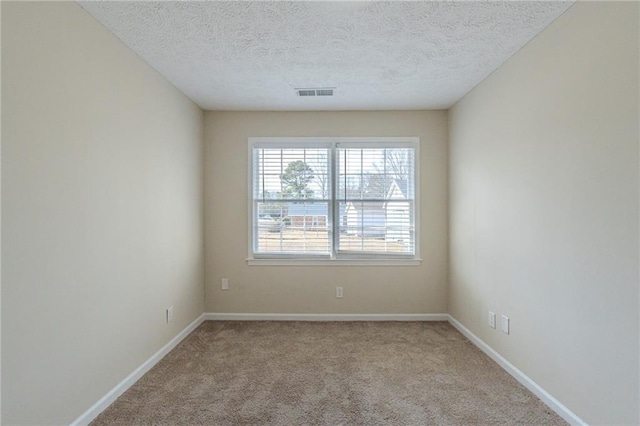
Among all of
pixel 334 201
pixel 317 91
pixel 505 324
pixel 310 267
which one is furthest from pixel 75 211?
pixel 505 324

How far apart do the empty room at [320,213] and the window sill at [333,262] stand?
35 millimetres

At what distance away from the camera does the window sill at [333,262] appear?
159 inches

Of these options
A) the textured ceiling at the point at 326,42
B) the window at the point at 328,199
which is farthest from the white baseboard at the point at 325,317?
the textured ceiling at the point at 326,42

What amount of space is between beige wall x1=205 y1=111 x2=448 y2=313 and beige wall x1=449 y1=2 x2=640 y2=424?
3.04ft

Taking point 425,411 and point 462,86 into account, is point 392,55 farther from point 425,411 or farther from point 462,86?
point 425,411

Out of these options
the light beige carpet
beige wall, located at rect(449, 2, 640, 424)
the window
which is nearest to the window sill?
the window

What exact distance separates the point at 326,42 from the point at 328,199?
1.98 metres

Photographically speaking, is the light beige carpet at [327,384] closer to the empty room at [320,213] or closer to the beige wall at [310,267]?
the empty room at [320,213]

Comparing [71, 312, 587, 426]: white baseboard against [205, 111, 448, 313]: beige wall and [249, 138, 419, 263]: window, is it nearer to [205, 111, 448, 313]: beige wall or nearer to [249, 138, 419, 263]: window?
[205, 111, 448, 313]: beige wall

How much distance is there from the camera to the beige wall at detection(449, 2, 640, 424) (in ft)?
5.57

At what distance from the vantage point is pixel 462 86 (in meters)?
3.30

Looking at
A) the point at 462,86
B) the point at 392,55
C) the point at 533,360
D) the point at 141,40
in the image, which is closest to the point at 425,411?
the point at 533,360

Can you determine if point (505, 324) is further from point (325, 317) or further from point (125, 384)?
point (125, 384)

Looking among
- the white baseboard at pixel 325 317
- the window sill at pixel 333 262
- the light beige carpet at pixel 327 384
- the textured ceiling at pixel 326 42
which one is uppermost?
the textured ceiling at pixel 326 42
